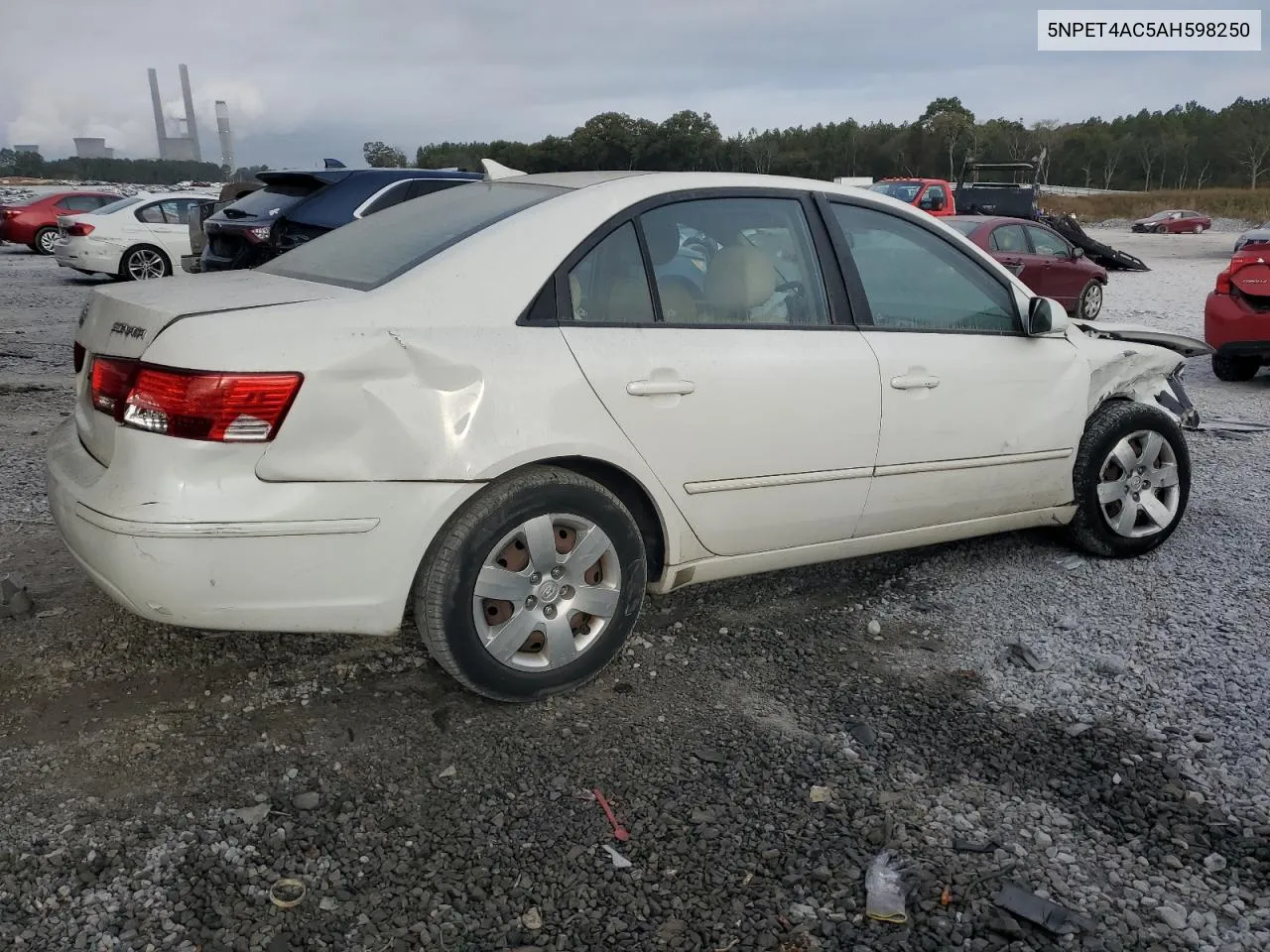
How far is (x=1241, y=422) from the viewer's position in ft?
24.5

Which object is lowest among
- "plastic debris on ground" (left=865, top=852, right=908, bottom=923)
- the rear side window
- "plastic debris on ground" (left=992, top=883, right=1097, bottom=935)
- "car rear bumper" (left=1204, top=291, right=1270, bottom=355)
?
"plastic debris on ground" (left=992, top=883, right=1097, bottom=935)

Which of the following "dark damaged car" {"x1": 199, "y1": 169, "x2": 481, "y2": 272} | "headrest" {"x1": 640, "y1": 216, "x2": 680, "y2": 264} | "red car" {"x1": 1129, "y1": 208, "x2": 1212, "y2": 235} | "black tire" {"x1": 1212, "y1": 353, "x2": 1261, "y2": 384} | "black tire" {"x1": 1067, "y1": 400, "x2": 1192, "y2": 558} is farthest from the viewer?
"red car" {"x1": 1129, "y1": 208, "x2": 1212, "y2": 235}

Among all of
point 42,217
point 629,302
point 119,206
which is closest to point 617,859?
point 629,302

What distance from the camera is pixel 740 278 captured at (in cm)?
352

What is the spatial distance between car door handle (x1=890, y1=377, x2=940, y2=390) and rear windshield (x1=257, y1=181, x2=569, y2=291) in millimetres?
1347

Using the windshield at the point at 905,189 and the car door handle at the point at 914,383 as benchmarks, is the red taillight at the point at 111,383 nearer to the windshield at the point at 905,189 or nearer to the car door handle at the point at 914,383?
the car door handle at the point at 914,383

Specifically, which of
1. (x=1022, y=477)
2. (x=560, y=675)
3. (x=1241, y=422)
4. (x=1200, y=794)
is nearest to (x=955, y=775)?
(x=1200, y=794)

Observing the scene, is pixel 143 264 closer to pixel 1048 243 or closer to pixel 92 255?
pixel 92 255

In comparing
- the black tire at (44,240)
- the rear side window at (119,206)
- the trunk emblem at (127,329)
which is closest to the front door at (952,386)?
the trunk emblem at (127,329)

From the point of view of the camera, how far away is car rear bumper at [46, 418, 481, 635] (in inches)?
104

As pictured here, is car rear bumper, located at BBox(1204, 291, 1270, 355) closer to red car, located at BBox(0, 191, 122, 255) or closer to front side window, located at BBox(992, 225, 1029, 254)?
front side window, located at BBox(992, 225, 1029, 254)

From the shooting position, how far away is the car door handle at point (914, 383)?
3.66 metres

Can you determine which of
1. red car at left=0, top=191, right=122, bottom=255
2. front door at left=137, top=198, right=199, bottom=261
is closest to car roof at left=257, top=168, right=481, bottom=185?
front door at left=137, top=198, right=199, bottom=261

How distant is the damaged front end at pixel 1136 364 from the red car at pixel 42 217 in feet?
76.0
